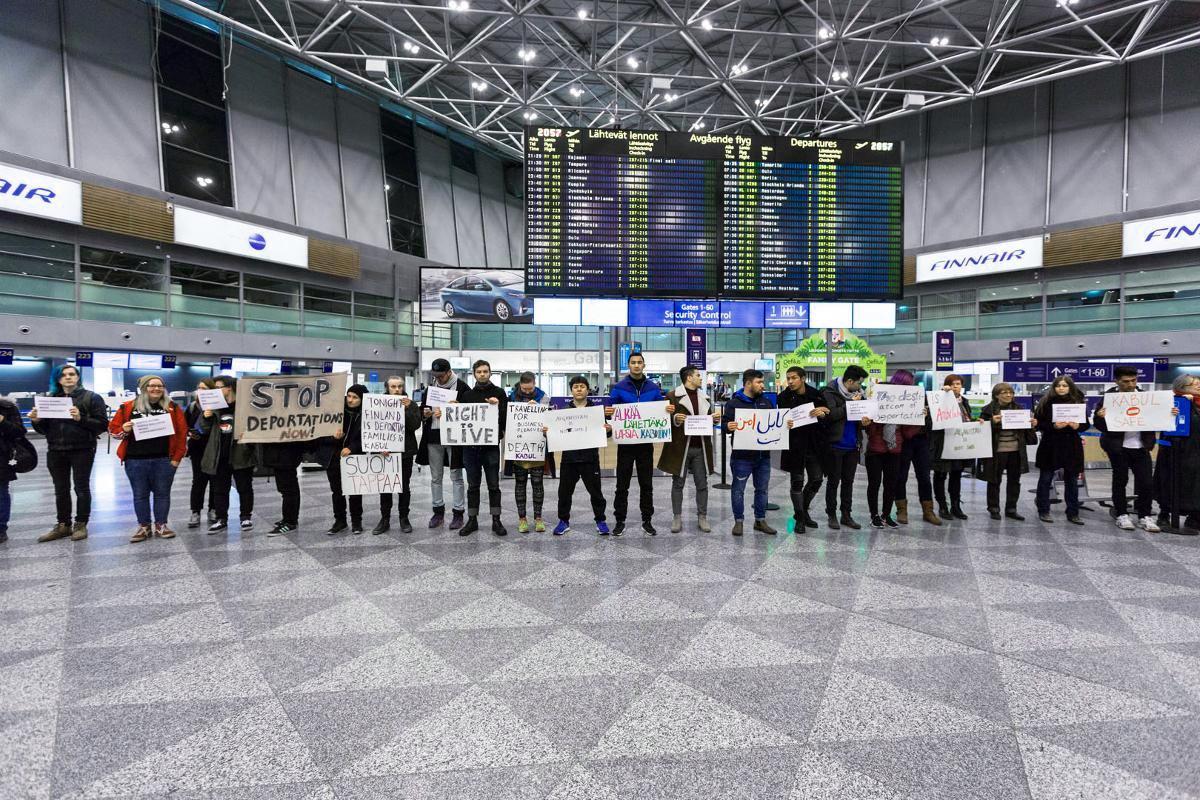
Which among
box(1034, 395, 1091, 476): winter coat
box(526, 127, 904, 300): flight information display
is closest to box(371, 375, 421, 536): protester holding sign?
box(526, 127, 904, 300): flight information display

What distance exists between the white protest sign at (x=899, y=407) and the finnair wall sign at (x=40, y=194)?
2023 cm

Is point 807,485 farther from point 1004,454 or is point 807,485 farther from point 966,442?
point 1004,454

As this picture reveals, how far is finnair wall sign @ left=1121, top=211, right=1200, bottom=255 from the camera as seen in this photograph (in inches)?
690

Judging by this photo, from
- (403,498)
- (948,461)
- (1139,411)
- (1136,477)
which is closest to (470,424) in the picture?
(403,498)

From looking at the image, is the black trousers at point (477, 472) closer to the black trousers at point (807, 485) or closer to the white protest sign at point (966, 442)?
the black trousers at point (807, 485)

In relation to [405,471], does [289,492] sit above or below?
below

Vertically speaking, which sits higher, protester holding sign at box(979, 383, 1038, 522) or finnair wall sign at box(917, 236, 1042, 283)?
finnair wall sign at box(917, 236, 1042, 283)

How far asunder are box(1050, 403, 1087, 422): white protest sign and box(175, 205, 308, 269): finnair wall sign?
2168 cm

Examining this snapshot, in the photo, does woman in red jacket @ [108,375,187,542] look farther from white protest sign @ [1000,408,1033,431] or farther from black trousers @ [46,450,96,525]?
white protest sign @ [1000,408,1033,431]

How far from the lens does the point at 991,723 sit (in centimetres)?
259

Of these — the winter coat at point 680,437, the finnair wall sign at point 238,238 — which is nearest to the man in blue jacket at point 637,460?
the winter coat at point 680,437

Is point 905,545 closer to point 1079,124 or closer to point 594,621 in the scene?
point 594,621

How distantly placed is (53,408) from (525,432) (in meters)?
4.73

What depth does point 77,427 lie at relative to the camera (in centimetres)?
581
